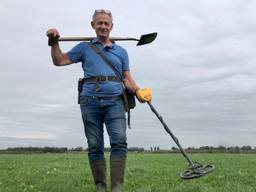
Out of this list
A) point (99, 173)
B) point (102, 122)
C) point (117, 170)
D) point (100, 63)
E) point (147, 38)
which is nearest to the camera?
point (117, 170)

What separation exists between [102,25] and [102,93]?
968 mm

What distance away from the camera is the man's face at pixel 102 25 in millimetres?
7984

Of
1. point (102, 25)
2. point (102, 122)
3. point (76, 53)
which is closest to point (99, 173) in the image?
point (102, 122)

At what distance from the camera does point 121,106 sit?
26.3 feet

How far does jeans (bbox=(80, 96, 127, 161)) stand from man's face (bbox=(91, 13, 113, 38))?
0.94 meters

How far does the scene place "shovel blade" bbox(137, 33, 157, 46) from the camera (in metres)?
8.72

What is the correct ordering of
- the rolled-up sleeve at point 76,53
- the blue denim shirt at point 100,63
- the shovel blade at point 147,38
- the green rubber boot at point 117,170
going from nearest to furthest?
1. the green rubber boot at point 117,170
2. the blue denim shirt at point 100,63
3. the rolled-up sleeve at point 76,53
4. the shovel blade at point 147,38

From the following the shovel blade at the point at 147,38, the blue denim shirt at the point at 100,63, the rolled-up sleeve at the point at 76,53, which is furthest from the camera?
the shovel blade at the point at 147,38

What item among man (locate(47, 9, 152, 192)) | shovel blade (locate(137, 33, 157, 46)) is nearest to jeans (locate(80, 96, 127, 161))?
man (locate(47, 9, 152, 192))

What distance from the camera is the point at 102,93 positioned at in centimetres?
795

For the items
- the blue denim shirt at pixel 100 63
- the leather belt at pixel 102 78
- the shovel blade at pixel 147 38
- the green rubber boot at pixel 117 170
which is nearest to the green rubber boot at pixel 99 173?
the green rubber boot at pixel 117 170

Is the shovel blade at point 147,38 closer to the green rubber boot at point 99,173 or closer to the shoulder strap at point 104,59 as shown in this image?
the shoulder strap at point 104,59

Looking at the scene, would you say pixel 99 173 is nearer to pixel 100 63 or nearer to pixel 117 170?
pixel 117 170

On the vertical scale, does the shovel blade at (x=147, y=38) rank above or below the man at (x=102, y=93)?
above
